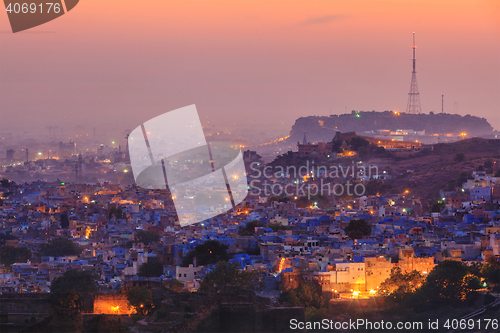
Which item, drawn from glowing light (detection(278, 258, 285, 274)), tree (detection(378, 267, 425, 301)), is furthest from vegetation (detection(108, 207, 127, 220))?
tree (detection(378, 267, 425, 301))

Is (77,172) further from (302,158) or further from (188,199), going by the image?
(188,199)

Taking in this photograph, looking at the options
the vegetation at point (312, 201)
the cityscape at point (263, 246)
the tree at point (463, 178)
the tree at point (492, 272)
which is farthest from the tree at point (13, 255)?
the tree at point (463, 178)

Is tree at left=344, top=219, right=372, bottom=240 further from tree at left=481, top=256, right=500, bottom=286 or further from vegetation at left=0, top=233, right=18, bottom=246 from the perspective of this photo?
vegetation at left=0, top=233, right=18, bottom=246

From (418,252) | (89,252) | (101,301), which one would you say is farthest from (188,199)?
(101,301)

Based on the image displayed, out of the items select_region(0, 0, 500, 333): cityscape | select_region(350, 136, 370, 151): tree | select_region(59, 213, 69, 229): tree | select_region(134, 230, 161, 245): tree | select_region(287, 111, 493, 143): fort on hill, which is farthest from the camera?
select_region(287, 111, 493, 143): fort on hill

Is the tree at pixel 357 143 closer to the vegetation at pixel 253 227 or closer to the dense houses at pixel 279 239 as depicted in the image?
the dense houses at pixel 279 239
